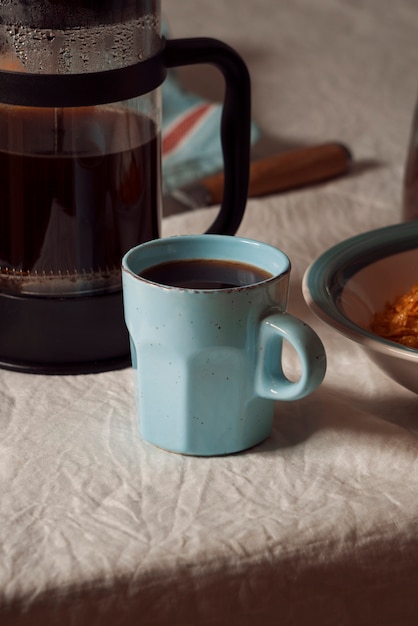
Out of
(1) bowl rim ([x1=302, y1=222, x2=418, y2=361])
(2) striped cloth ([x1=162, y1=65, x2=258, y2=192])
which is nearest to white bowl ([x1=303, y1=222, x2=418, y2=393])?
(1) bowl rim ([x1=302, y1=222, x2=418, y2=361])

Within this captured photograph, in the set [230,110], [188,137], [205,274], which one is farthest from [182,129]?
[205,274]

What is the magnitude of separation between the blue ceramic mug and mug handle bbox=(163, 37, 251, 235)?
0.33 ft

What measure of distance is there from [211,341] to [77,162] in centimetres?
13

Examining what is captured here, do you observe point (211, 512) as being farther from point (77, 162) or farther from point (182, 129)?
point (182, 129)

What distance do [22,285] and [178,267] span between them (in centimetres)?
10

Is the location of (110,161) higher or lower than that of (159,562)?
higher

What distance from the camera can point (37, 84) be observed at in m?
0.45

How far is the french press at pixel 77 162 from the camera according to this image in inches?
18.0

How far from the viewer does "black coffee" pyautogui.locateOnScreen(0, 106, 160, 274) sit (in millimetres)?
472

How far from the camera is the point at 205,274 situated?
1.47 ft

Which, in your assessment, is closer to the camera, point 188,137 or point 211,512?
point 211,512

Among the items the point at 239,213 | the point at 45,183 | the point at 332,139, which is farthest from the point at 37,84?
the point at 332,139

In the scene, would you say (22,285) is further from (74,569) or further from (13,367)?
(74,569)

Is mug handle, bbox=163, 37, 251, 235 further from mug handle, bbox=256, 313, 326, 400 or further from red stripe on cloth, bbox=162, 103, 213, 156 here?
red stripe on cloth, bbox=162, 103, 213, 156
